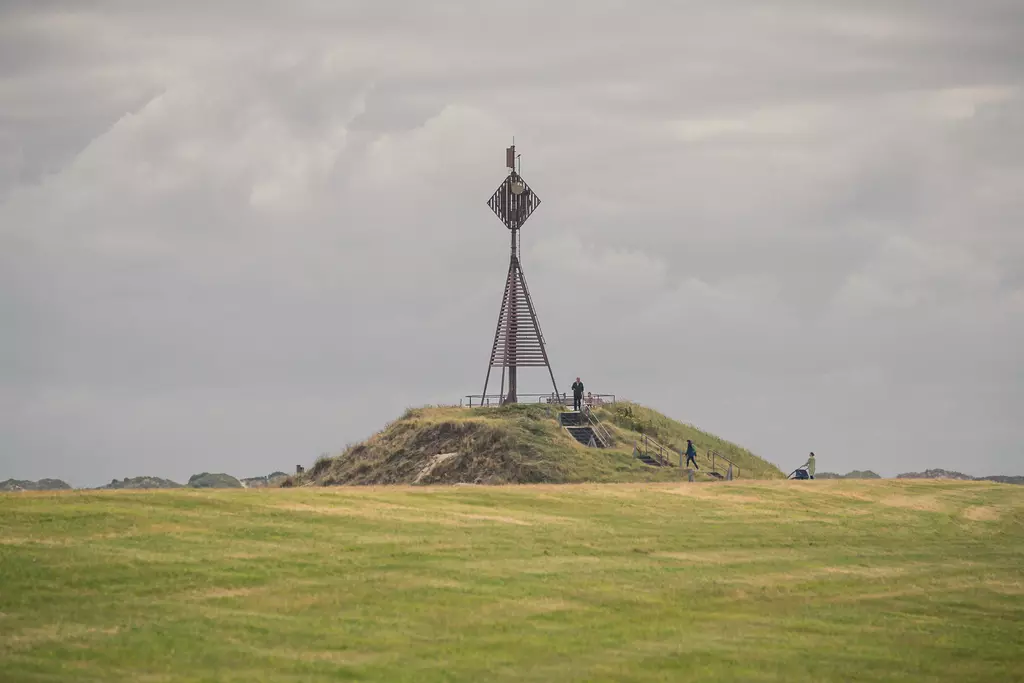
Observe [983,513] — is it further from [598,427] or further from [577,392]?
[577,392]

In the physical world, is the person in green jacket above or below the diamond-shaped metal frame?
below

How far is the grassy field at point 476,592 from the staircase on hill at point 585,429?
53.0 feet

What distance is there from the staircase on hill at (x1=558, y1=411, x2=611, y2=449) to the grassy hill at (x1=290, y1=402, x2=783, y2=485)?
0.59 metres

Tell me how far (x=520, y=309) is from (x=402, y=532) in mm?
30525

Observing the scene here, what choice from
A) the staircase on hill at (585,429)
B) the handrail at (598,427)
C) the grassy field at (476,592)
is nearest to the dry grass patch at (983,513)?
the grassy field at (476,592)

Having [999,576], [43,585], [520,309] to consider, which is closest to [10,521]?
[43,585]

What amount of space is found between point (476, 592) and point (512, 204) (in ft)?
128

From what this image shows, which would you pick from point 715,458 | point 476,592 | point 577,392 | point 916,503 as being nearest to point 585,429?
point 577,392

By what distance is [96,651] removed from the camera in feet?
87.5

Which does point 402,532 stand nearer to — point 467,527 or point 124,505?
point 467,527

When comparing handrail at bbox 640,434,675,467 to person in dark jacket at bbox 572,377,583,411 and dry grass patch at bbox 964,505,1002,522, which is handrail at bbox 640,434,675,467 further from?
dry grass patch at bbox 964,505,1002,522

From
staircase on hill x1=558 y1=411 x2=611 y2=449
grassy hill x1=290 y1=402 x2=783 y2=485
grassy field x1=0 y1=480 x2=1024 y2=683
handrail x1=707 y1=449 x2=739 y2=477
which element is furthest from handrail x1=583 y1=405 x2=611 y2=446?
grassy field x1=0 y1=480 x2=1024 y2=683

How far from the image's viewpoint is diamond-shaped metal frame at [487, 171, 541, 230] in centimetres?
6856

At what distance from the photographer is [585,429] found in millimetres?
63531
